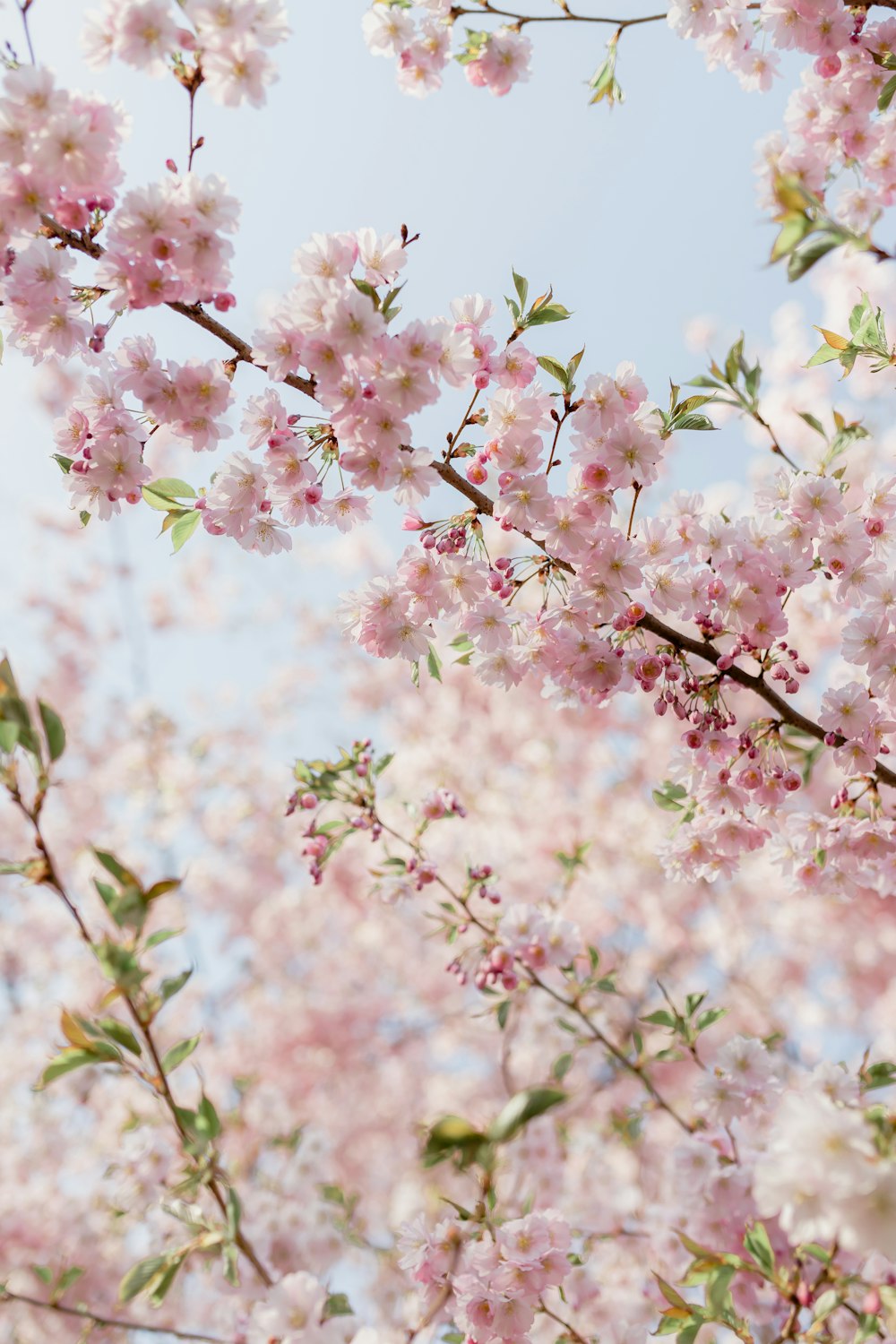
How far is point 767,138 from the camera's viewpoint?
A: 2.70m

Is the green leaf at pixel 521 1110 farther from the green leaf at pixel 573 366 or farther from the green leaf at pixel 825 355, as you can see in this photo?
the green leaf at pixel 825 355

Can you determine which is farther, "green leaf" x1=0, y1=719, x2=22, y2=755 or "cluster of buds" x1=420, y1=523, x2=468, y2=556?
"cluster of buds" x1=420, y1=523, x2=468, y2=556

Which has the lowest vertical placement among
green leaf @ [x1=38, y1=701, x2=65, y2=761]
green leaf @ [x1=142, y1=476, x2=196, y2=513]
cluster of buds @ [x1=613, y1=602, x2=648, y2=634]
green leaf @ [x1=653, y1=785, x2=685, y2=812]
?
green leaf @ [x1=38, y1=701, x2=65, y2=761]

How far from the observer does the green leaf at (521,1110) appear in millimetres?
806

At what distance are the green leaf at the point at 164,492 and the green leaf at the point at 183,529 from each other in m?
0.05

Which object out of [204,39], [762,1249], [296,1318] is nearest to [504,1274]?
[762,1249]

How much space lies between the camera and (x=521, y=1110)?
0.85 metres

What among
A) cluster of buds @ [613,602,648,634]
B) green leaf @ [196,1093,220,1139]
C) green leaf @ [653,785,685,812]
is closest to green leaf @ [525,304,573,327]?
cluster of buds @ [613,602,648,634]

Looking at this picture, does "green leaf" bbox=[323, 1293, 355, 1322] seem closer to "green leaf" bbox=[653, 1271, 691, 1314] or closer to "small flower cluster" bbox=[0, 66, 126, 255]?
"green leaf" bbox=[653, 1271, 691, 1314]

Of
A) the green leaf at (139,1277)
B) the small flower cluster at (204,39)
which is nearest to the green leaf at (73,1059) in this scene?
the green leaf at (139,1277)

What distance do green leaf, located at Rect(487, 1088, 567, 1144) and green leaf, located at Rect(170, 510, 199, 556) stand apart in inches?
60.1

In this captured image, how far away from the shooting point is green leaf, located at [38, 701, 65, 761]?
131 cm

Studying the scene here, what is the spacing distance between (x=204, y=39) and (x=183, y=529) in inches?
38.8

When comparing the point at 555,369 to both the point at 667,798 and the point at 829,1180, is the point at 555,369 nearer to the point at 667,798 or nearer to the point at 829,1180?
the point at 667,798
